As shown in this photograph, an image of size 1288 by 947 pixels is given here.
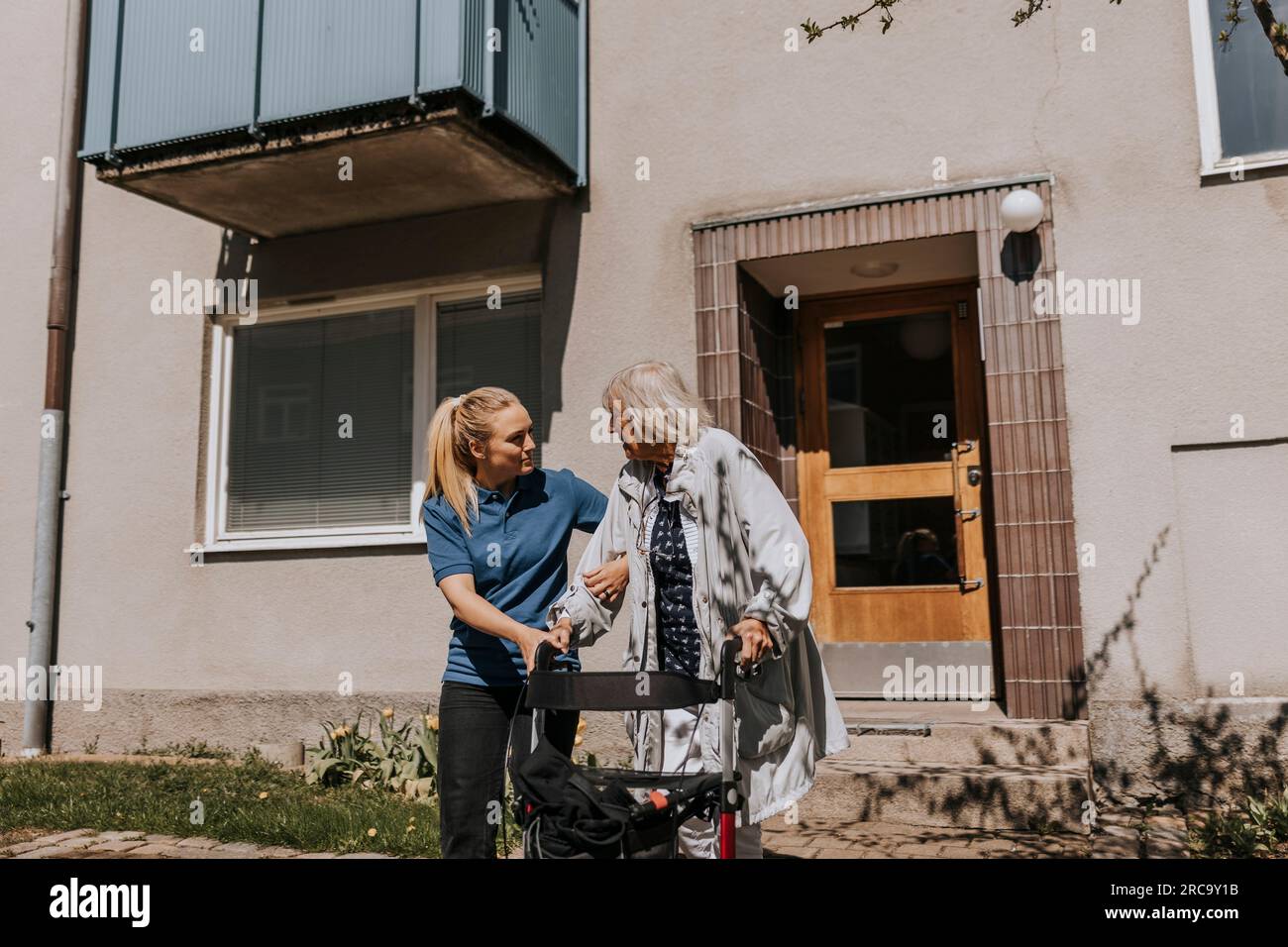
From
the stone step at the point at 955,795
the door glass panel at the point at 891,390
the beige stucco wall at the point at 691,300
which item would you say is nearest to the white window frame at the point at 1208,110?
the beige stucco wall at the point at 691,300

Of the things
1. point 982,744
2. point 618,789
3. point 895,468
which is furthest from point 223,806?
point 895,468

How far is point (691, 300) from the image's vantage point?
7.09m

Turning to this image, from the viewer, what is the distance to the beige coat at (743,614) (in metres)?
3.18

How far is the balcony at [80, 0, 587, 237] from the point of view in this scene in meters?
6.48

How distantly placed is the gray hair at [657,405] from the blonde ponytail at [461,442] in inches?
15.0

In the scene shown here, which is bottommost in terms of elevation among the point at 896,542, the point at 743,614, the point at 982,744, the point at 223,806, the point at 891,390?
the point at 223,806

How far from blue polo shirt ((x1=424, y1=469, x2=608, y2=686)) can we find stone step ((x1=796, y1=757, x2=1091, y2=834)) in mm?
2631

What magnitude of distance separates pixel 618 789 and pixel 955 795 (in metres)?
3.14

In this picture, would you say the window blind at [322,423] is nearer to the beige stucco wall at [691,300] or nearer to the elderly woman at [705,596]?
the beige stucco wall at [691,300]

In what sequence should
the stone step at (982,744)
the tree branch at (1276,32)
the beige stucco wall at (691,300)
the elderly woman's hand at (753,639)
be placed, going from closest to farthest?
the elderly woman's hand at (753,639) < the tree branch at (1276,32) < the stone step at (982,744) < the beige stucco wall at (691,300)

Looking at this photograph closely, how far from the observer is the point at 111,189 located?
28.4 ft

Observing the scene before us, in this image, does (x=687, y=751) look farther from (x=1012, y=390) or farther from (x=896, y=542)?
(x=896, y=542)

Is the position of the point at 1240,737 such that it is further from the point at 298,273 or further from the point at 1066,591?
the point at 298,273

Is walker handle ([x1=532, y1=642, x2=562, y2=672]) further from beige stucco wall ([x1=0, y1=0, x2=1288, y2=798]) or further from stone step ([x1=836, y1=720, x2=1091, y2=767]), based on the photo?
beige stucco wall ([x1=0, y1=0, x2=1288, y2=798])
